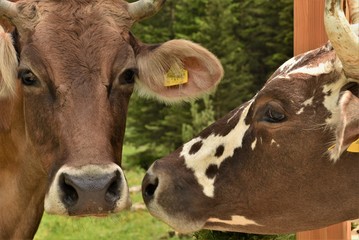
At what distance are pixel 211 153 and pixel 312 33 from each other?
133cm

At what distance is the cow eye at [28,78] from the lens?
520cm

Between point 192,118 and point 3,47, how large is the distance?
12.8m

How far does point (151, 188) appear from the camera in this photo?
514 cm

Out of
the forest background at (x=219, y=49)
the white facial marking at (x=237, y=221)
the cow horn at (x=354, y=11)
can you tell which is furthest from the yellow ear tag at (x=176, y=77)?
the forest background at (x=219, y=49)

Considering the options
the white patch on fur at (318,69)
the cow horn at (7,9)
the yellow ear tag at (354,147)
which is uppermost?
the cow horn at (7,9)

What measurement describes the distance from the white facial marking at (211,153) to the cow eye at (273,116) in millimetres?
197

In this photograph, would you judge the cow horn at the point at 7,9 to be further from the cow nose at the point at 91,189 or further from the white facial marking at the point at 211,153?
the white facial marking at the point at 211,153

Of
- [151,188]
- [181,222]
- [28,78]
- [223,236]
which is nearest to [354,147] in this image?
[181,222]

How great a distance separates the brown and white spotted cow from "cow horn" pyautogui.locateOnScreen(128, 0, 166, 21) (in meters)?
0.94

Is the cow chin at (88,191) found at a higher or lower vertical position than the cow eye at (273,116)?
lower

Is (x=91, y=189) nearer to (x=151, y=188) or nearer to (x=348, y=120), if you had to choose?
(x=151, y=188)

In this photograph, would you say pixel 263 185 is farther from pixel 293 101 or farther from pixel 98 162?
pixel 98 162

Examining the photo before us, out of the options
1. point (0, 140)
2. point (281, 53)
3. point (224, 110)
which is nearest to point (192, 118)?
point (224, 110)

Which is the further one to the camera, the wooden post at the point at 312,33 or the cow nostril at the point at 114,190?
the wooden post at the point at 312,33
